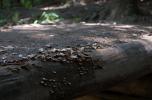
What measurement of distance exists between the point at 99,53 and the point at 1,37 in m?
1.28

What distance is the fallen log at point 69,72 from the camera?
7.40 ft

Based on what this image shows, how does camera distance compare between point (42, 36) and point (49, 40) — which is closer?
point (49, 40)

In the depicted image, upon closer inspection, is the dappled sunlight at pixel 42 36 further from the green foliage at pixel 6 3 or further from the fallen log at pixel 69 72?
the green foliage at pixel 6 3

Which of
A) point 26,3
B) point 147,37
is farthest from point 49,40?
point 26,3

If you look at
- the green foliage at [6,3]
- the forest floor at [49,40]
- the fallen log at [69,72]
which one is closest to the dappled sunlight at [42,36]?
the forest floor at [49,40]

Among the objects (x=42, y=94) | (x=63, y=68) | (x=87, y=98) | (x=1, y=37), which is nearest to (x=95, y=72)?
(x=63, y=68)

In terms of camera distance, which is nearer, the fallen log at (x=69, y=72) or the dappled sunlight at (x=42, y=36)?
the fallen log at (x=69, y=72)

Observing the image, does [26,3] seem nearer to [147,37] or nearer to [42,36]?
[42,36]

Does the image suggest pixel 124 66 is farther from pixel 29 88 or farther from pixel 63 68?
pixel 29 88

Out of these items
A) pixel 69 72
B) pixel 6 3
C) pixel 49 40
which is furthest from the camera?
pixel 6 3

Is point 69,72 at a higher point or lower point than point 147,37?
higher

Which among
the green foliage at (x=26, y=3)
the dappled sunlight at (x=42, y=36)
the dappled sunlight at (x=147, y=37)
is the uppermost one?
the dappled sunlight at (x=42, y=36)

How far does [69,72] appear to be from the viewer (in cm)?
260

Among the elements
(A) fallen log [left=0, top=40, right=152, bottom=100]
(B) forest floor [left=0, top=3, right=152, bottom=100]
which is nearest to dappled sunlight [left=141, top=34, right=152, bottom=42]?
(B) forest floor [left=0, top=3, right=152, bottom=100]
